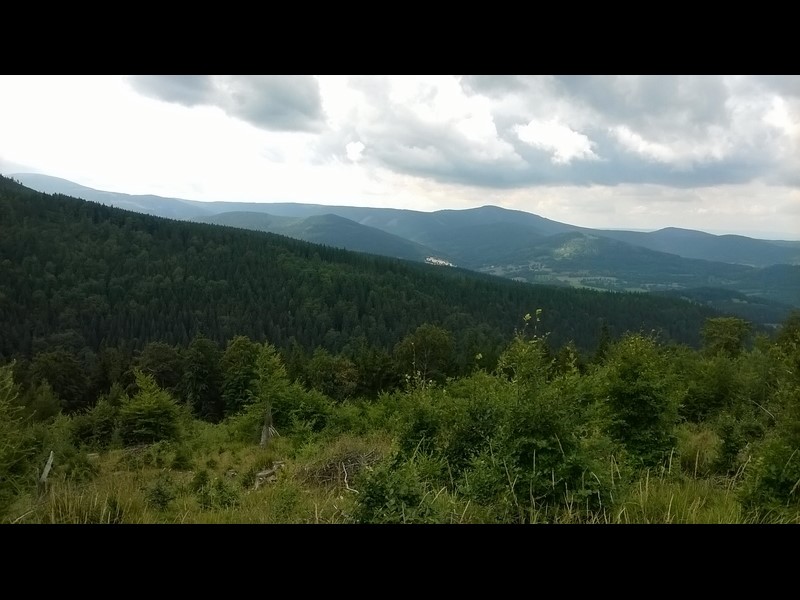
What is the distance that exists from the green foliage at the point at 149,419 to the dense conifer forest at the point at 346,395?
0.31 feet

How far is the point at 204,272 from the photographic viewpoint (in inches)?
4729

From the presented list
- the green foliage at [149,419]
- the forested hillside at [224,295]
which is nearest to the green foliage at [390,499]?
the green foliage at [149,419]

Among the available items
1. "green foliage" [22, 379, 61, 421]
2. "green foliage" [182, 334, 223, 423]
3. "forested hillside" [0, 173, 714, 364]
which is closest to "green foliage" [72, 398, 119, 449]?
"green foliage" [22, 379, 61, 421]

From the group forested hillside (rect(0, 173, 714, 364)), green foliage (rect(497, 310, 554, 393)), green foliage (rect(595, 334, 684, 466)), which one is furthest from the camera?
forested hillside (rect(0, 173, 714, 364))

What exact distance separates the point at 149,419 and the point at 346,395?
24.4m

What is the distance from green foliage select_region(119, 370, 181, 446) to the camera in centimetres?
2150

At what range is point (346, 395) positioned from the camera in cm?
4466

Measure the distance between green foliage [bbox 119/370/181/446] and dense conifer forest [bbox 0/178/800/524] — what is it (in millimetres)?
95

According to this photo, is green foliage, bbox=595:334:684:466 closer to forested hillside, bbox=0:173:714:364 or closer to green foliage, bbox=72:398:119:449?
green foliage, bbox=72:398:119:449

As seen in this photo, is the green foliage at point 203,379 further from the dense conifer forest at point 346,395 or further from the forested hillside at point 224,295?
the forested hillside at point 224,295

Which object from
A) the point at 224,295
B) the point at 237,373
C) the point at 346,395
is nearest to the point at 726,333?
the point at 346,395
